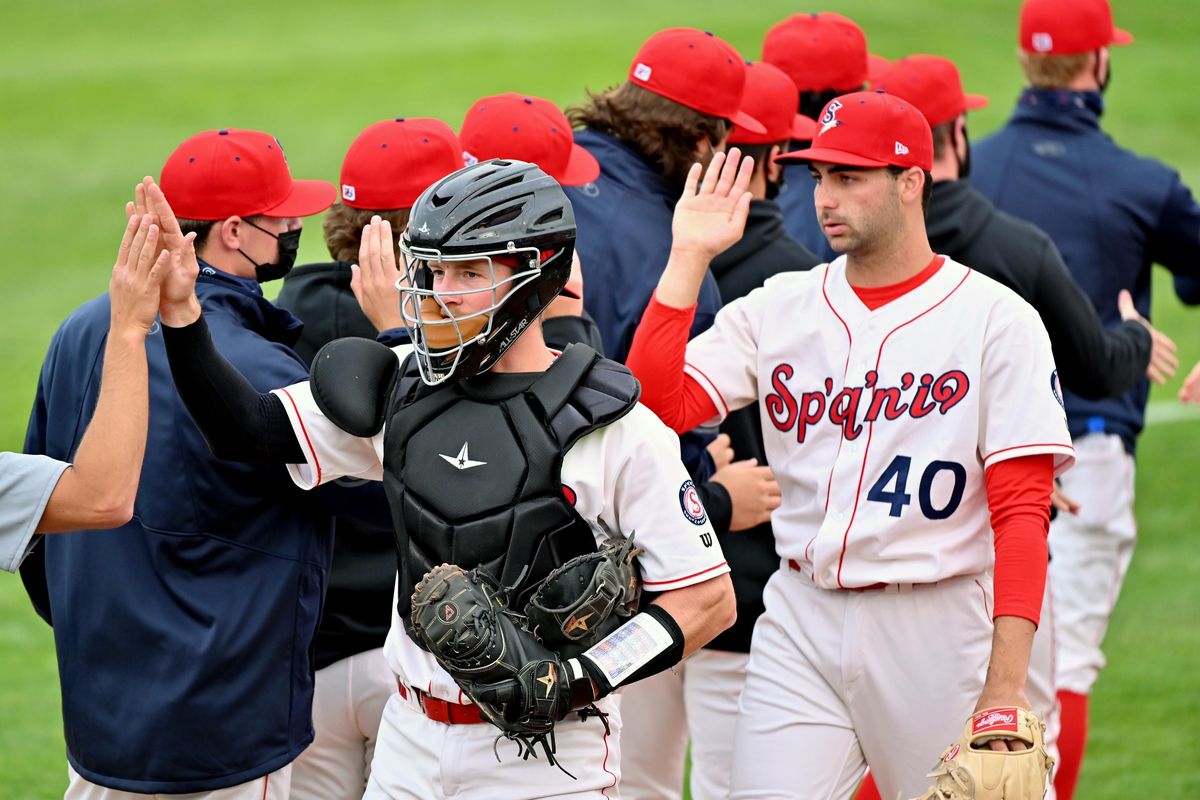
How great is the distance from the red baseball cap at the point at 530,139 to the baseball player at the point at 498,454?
1335mm

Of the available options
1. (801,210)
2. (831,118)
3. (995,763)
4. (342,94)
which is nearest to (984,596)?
(995,763)

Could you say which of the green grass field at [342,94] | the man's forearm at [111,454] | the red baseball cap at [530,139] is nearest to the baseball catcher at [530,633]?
the man's forearm at [111,454]

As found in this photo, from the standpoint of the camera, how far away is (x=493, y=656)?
3.46 meters

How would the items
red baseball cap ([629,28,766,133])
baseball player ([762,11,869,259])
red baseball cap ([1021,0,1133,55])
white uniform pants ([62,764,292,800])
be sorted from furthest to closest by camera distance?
red baseball cap ([1021,0,1133,55]) < baseball player ([762,11,869,259]) < red baseball cap ([629,28,766,133]) < white uniform pants ([62,764,292,800])

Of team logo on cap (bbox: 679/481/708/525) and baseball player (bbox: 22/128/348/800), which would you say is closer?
team logo on cap (bbox: 679/481/708/525)

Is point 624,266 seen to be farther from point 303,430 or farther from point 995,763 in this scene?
point 995,763

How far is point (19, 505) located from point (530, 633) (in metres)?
1.08

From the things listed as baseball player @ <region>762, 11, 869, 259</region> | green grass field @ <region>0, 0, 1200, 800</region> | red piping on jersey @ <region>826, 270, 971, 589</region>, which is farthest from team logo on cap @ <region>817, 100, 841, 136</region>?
green grass field @ <region>0, 0, 1200, 800</region>

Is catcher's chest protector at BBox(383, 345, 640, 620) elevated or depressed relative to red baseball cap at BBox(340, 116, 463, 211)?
depressed

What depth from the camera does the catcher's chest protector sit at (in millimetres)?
3611

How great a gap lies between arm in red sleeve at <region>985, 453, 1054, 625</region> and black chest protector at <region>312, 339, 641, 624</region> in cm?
105

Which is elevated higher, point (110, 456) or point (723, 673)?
point (110, 456)

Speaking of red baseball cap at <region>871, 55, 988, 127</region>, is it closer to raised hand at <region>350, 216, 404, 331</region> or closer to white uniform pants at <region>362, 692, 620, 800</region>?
raised hand at <region>350, 216, 404, 331</region>

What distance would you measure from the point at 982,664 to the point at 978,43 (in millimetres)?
18595
